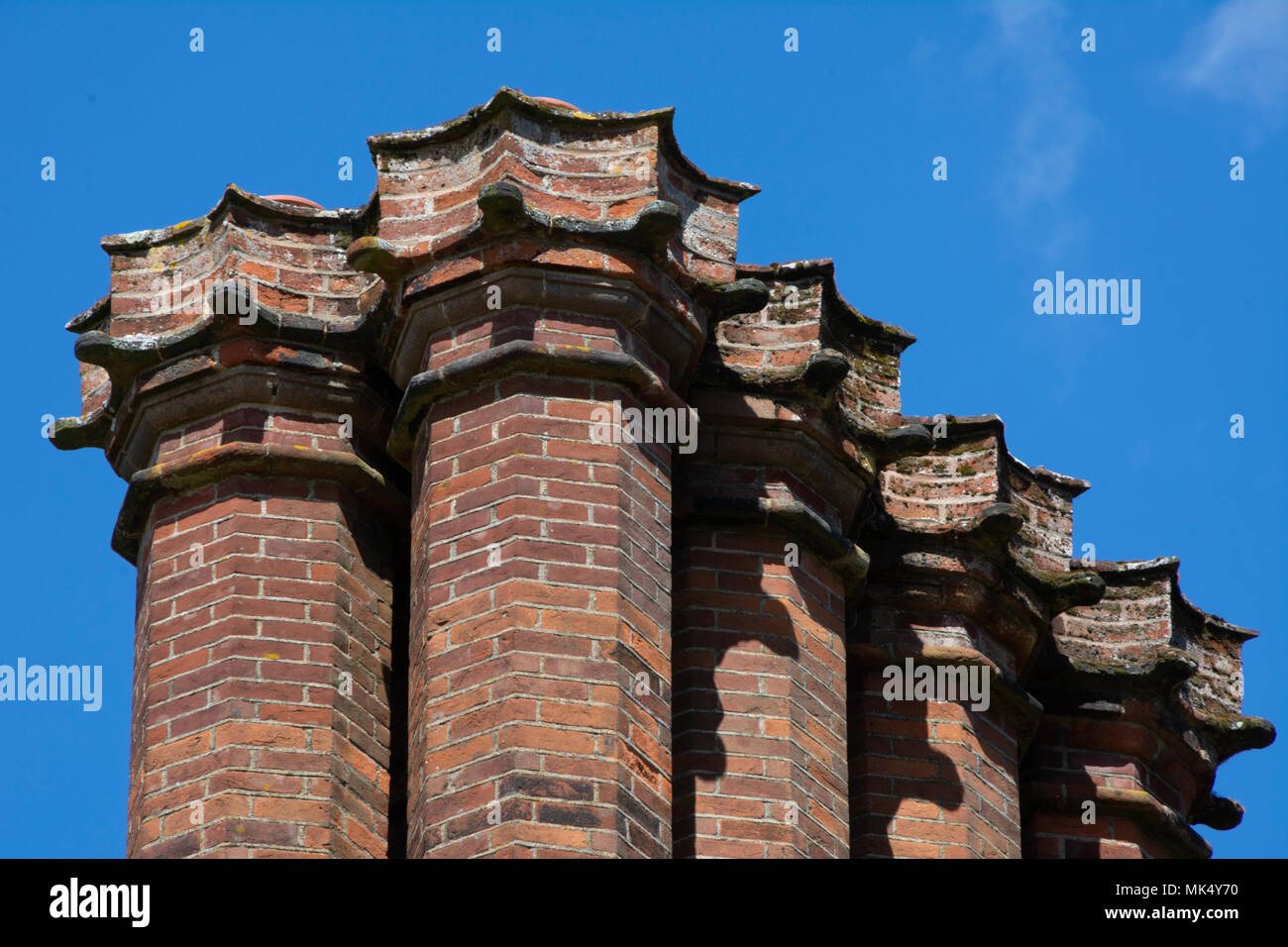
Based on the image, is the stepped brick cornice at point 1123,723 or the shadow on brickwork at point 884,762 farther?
the stepped brick cornice at point 1123,723

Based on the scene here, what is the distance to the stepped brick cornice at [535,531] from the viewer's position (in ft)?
46.7

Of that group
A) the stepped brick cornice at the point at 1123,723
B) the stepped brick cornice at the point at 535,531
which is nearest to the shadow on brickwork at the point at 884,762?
the stepped brick cornice at the point at 535,531

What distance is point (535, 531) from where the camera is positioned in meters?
14.4

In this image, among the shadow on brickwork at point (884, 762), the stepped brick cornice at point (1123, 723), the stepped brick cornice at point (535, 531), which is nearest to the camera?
the stepped brick cornice at point (535, 531)

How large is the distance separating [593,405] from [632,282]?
530mm

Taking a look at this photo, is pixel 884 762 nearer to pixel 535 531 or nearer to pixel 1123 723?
pixel 1123 723

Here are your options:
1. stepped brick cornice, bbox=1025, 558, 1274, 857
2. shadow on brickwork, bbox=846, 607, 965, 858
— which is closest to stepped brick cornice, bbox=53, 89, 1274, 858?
shadow on brickwork, bbox=846, 607, 965, 858

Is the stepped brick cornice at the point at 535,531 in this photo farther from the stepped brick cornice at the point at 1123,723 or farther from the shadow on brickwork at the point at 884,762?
the stepped brick cornice at the point at 1123,723

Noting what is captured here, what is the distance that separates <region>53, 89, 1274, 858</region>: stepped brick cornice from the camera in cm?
1423

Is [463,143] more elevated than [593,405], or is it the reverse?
[463,143]

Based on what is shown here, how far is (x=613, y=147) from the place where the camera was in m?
15.2

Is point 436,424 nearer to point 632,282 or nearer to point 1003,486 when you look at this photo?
point 632,282
